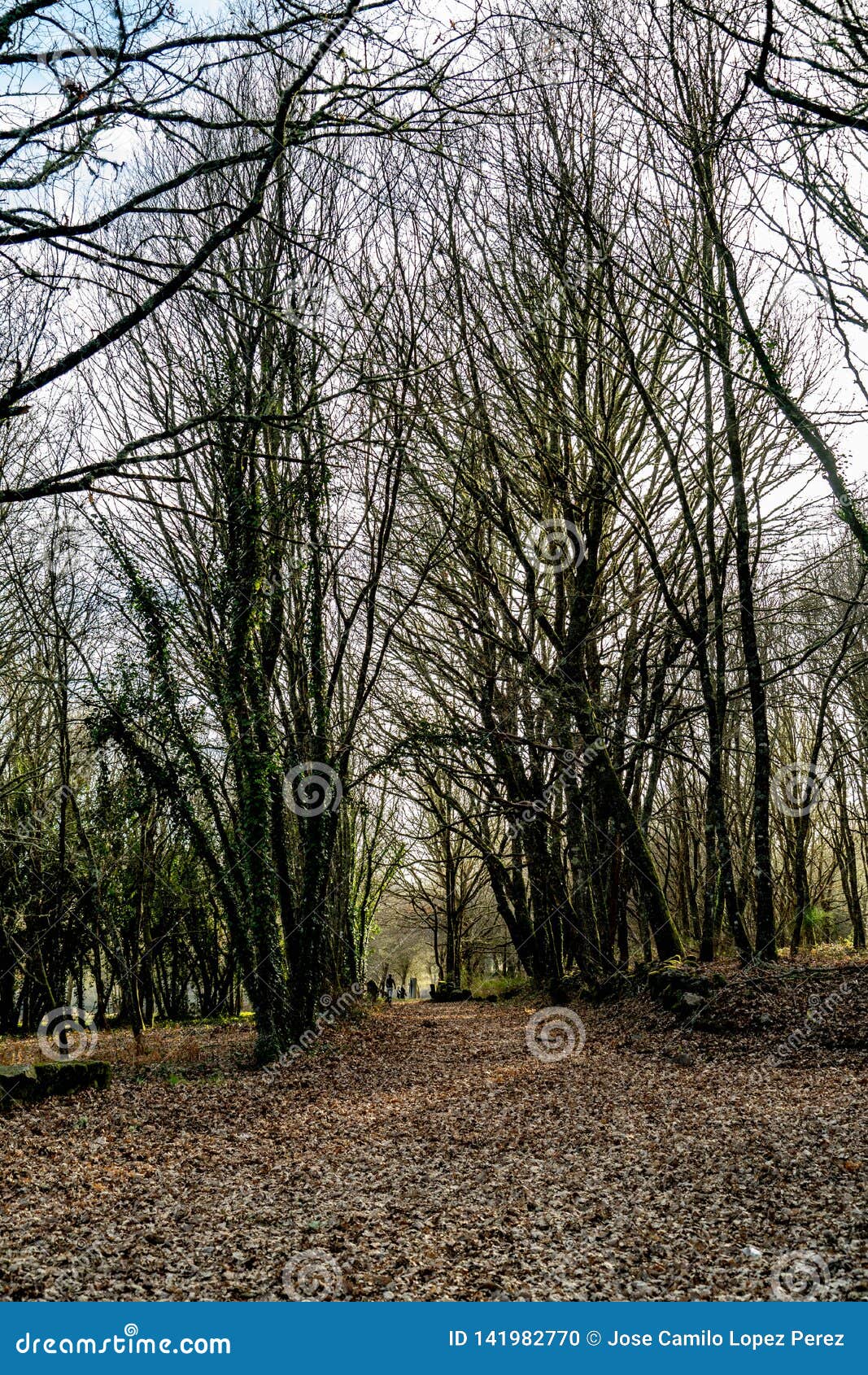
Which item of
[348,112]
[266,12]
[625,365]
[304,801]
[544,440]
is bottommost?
[304,801]

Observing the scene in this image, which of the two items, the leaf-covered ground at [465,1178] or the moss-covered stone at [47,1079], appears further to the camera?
the moss-covered stone at [47,1079]

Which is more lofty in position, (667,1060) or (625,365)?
(625,365)

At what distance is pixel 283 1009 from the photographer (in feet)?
35.3

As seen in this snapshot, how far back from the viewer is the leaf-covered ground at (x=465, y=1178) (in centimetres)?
400

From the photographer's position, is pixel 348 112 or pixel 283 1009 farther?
pixel 283 1009

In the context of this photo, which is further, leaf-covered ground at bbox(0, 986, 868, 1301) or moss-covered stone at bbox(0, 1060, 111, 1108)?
moss-covered stone at bbox(0, 1060, 111, 1108)

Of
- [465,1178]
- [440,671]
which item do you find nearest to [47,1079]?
[465,1178]

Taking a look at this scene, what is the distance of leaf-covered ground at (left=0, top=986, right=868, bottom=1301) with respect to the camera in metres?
4.00

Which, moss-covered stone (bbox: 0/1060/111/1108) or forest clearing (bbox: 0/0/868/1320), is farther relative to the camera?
moss-covered stone (bbox: 0/1060/111/1108)

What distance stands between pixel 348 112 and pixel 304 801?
27.5ft

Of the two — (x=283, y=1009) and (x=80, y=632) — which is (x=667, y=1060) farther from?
(x=80, y=632)

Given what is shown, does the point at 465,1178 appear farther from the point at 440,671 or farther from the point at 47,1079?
the point at 440,671

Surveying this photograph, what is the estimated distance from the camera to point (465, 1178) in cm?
559

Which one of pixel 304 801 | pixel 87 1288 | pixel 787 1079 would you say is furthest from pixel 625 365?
pixel 87 1288
